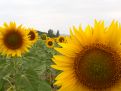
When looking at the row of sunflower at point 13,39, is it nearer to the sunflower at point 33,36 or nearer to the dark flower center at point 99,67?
the sunflower at point 33,36

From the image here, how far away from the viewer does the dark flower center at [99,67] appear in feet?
8.27

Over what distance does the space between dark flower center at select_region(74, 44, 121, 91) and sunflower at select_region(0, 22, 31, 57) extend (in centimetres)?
396

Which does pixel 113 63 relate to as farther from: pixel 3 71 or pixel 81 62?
pixel 3 71

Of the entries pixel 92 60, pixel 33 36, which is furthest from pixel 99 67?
pixel 33 36

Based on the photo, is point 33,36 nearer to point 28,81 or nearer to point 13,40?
point 13,40

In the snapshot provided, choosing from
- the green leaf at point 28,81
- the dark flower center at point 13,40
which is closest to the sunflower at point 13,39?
the dark flower center at point 13,40

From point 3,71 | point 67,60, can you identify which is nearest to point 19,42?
point 3,71

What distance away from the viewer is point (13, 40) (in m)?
6.77

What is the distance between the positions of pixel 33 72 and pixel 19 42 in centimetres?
252

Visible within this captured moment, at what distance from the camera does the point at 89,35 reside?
2.65 m

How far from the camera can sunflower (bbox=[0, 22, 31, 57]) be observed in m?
6.63

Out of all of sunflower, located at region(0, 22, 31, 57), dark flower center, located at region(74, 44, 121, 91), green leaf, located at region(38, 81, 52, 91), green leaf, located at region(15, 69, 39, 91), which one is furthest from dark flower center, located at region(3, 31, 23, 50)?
dark flower center, located at region(74, 44, 121, 91)

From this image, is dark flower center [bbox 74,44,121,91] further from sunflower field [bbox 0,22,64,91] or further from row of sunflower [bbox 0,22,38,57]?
row of sunflower [bbox 0,22,38,57]

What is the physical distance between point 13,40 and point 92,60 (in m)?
4.33
